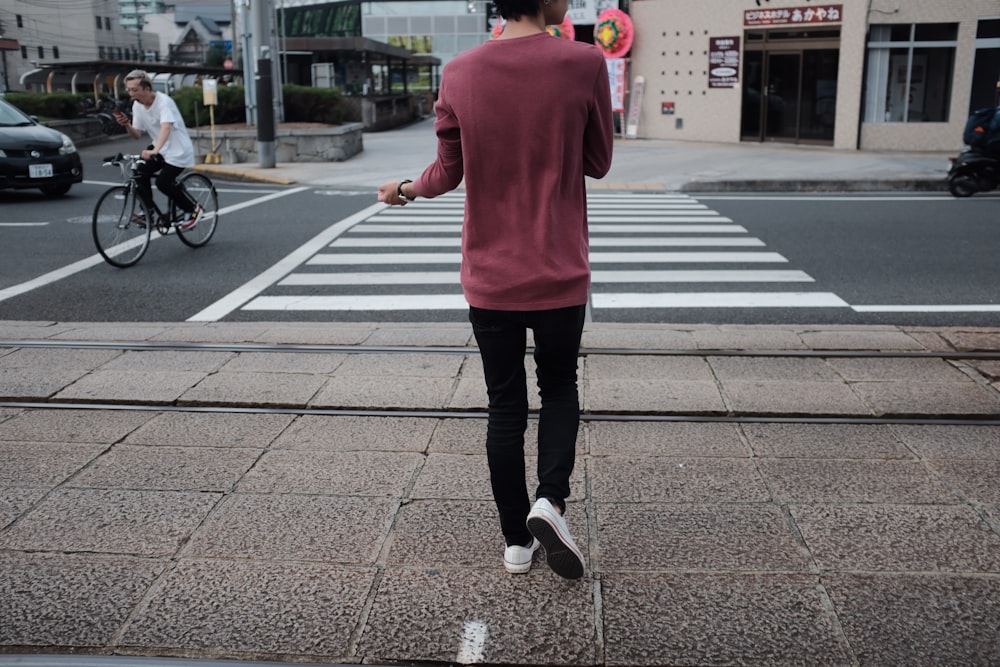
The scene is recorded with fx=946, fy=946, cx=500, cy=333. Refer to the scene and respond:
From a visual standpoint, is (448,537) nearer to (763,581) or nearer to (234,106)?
(763,581)

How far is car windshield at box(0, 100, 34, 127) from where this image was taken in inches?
552

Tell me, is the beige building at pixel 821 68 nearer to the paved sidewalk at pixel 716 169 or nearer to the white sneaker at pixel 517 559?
the paved sidewalk at pixel 716 169

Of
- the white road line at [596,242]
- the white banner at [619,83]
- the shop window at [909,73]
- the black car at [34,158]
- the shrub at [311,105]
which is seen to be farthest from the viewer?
the white banner at [619,83]

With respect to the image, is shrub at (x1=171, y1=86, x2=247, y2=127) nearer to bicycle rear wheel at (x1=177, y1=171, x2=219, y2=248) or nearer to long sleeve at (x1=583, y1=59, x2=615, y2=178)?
bicycle rear wheel at (x1=177, y1=171, x2=219, y2=248)

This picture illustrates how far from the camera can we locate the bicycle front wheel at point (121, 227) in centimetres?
871

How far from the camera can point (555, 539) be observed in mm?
2748

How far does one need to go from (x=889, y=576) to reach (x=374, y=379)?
2950 millimetres

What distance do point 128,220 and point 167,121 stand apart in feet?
3.34

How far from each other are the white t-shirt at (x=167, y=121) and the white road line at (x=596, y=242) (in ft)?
5.86

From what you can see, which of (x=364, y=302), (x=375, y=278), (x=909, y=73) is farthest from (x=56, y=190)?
(x=909, y=73)

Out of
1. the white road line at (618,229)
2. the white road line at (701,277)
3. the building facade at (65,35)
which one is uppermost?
the building facade at (65,35)

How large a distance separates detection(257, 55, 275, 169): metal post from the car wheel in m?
4.88

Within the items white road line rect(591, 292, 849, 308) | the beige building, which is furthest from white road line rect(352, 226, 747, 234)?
the beige building

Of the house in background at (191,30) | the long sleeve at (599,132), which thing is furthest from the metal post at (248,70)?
the house in background at (191,30)
